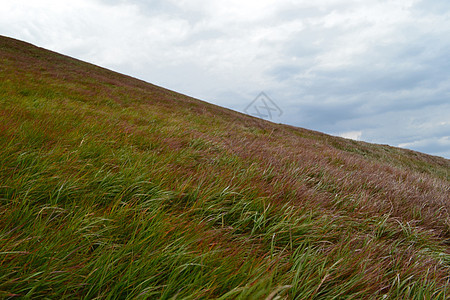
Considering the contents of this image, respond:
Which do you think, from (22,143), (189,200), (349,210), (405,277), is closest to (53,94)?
(22,143)

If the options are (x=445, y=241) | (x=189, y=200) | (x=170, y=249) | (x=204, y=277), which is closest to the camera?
(x=204, y=277)

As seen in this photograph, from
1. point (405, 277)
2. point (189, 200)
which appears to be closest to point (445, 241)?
point (405, 277)

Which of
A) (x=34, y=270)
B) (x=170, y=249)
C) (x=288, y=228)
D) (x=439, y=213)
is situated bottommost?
(x=34, y=270)

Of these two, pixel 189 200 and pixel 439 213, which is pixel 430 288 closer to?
pixel 189 200

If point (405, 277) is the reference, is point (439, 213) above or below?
above

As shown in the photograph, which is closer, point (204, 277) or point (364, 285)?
point (204, 277)

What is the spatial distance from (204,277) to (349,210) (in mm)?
2660

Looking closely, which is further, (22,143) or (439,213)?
(439,213)

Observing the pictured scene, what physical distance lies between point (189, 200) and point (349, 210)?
7.47 ft

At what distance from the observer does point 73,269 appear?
1377 mm

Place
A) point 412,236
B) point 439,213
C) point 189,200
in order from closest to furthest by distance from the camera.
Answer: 1. point 189,200
2. point 412,236
3. point 439,213

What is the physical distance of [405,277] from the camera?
199cm

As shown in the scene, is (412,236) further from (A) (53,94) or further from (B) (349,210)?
(A) (53,94)

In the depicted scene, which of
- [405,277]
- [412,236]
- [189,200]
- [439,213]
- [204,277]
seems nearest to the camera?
[204,277]
